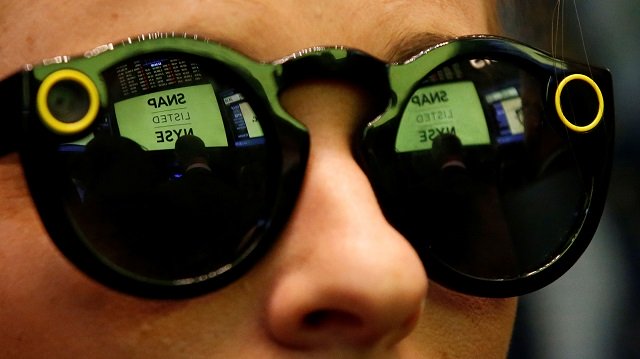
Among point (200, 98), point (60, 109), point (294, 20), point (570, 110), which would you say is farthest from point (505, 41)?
Result: point (60, 109)

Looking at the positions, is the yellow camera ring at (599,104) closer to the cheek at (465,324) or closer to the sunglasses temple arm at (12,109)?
the cheek at (465,324)

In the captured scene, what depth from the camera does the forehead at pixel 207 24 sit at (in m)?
0.63

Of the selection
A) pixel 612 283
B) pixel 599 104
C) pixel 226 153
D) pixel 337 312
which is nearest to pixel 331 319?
pixel 337 312

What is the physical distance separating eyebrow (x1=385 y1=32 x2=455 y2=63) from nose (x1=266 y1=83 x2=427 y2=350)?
135mm

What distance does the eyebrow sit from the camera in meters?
0.72

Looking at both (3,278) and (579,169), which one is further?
(579,169)

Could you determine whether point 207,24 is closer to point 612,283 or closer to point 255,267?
point 255,267

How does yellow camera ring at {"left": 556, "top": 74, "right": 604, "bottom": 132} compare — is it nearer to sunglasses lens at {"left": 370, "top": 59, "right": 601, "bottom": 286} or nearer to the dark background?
sunglasses lens at {"left": 370, "top": 59, "right": 601, "bottom": 286}

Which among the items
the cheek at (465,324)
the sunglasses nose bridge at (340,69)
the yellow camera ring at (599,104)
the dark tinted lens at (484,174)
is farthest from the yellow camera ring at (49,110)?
the yellow camera ring at (599,104)

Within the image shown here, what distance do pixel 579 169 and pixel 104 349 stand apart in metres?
0.53

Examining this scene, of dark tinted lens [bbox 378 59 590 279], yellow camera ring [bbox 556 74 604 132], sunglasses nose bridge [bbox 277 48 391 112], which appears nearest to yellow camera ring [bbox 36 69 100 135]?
sunglasses nose bridge [bbox 277 48 391 112]

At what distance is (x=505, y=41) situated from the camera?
74 cm

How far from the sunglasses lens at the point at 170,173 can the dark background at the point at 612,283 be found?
984 mm

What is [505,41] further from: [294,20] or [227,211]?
[227,211]
